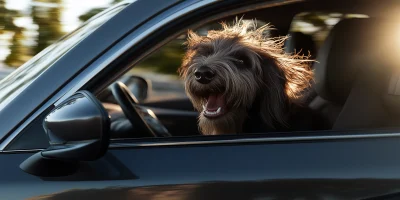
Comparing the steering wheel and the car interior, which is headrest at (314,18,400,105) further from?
the steering wheel

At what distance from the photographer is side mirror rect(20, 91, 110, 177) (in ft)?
6.54

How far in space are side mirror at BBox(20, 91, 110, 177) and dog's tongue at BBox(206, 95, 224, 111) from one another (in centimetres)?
73

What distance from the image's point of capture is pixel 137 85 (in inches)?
178

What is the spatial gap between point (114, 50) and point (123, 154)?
30 centimetres

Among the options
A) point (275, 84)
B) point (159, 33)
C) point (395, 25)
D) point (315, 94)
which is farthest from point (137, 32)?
point (315, 94)

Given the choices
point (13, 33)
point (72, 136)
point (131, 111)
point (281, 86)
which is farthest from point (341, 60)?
point (13, 33)

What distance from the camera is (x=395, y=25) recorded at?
2.61m

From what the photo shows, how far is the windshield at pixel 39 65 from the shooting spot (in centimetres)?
230

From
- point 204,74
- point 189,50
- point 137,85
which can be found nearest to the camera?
point 204,74

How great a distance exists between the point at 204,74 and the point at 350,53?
2.03 ft

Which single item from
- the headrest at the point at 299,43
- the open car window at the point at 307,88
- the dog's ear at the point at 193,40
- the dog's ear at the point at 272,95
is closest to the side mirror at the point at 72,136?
the open car window at the point at 307,88

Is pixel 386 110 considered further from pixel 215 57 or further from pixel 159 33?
pixel 159 33

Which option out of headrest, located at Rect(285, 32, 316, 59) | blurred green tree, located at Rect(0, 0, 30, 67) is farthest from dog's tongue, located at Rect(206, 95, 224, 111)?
blurred green tree, located at Rect(0, 0, 30, 67)

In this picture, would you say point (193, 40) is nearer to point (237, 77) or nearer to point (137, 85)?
point (237, 77)
